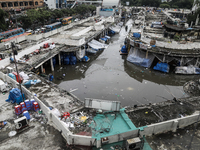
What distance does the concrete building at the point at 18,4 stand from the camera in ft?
151

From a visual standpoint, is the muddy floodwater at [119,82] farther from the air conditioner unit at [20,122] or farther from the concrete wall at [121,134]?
the air conditioner unit at [20,122]

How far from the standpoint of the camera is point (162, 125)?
10.1 meters

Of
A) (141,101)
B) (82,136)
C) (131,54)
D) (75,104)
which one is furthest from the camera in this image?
(131,54)

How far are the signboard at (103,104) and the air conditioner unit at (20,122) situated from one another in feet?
13.8

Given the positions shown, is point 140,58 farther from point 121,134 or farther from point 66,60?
point 121,134

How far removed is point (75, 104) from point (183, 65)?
19026 mm

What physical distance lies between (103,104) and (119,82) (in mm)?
10020

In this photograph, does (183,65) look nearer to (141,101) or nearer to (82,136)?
(141,101)

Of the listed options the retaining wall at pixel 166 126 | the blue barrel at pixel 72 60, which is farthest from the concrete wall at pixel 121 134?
the blue barrel at pixel 72 60

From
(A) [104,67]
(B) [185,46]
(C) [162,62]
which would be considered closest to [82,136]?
(A) [104,67]

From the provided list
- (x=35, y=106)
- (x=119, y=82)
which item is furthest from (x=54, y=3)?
(x=35, y=106)

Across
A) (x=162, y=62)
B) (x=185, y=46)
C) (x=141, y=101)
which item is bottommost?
(x=141, y=101)

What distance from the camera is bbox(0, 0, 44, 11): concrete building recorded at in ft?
151

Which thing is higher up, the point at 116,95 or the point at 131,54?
the point at 131,54
